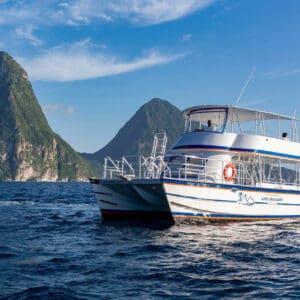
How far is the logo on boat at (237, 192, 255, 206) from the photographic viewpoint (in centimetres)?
2133

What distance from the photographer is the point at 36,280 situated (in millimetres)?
10039

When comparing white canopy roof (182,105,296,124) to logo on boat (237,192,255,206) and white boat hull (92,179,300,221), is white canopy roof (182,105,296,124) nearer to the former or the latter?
white boat hull (92,179,300,221)

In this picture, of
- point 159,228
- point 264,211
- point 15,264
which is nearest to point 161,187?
point 159,228

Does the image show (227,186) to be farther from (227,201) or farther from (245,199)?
(245,199)

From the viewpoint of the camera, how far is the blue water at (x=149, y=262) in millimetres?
9477

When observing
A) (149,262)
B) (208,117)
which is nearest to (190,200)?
(208,117)

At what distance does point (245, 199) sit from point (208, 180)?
2090mm

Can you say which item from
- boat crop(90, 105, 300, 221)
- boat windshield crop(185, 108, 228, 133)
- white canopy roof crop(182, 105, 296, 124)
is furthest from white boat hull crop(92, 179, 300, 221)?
white canopy roof crop(182, 105, 296, 124)

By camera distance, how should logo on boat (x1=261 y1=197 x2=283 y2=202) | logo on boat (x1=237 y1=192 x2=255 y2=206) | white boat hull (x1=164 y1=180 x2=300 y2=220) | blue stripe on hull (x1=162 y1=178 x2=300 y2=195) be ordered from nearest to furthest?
blue stripe on hull (x1=162 y1=178 x2=300 y2=195) < white boat hull (x1=164 y1=180 x2=300 y2=220) < logo on boat (x1=237 y1=192 x2=255 y2=206) < logo on boat (x1=261 y1=197 x2=283 y2=202)

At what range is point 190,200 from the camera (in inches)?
775

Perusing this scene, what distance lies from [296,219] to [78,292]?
18.3 m

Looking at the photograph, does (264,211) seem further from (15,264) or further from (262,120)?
(15,264)

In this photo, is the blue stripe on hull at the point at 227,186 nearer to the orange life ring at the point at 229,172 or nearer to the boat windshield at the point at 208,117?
the orange life ring at the point at 229,172

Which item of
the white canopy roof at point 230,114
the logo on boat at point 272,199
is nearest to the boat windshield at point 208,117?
the white canopy roof at point 230,114
